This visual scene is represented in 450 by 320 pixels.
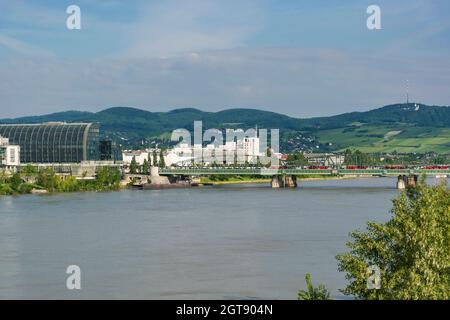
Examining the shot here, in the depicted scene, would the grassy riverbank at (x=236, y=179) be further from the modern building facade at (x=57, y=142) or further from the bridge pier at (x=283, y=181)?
the modern building facade at (x=57, y=142)

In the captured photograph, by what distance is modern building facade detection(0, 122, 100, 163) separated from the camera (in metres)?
69.4

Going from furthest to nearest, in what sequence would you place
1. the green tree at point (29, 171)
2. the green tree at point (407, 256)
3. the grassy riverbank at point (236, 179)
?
the grassy riverbank at point (236, 179), the green tree at point (29, 171), the green tree at point (407, 256)

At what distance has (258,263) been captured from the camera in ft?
68.4

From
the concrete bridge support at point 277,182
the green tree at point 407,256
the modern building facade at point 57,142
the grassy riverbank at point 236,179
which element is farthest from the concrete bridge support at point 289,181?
the green tree at point 407,256

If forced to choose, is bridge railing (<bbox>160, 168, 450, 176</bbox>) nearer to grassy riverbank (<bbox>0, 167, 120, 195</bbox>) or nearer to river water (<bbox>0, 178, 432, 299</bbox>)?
grassy riverbank (<bbox>0, 167, 120, 195</bbox>)

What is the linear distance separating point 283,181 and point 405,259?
170ft

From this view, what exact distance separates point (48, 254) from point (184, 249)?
3.36m

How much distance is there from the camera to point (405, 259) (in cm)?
1302

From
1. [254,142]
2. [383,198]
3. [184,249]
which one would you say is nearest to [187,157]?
[254,142]

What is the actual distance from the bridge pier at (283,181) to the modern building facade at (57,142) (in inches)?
554

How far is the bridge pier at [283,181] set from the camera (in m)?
64.1

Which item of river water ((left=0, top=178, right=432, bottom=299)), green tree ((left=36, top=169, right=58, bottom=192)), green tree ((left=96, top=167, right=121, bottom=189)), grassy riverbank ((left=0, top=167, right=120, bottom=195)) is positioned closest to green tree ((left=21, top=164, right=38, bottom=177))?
grassy riverbank ((left=0, top=167, right=120, bottom=195))

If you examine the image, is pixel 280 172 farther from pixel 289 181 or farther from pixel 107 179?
pixel 107 179
